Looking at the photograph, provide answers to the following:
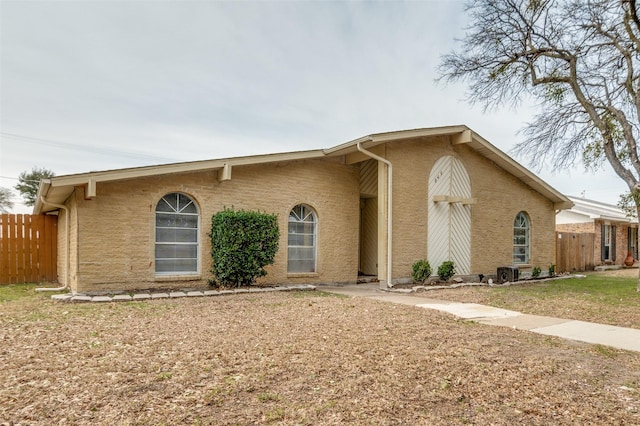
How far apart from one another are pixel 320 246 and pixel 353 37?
26.9 ft

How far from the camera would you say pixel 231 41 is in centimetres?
1457

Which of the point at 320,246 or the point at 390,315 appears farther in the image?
the point at 320,246

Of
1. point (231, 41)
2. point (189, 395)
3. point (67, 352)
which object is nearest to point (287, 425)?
point (189, 395)

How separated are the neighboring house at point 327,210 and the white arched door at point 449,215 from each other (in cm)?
5

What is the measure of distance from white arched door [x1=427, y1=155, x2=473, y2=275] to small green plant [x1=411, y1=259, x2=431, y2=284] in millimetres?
676

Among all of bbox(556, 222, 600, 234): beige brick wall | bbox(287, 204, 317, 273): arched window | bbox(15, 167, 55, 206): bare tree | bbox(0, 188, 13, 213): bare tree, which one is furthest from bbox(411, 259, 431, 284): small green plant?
bbox(0, 188, 13, 213): bare tree

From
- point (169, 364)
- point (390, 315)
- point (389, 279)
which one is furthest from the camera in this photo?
point (389, 279)

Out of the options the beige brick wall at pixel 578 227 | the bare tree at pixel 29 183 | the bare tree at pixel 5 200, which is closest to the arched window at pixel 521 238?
the beige brick wall at pixel 578 227

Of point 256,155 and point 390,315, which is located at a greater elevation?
point 256,155

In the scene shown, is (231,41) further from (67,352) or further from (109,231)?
(67,352)

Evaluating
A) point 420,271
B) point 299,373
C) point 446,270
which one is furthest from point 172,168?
point 446,270

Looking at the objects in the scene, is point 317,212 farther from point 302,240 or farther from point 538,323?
point 538,323

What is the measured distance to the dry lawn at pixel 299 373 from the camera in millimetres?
3352

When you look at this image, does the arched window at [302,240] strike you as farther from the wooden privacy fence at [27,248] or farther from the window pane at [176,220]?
the wooden privacy fence at [27,248]
